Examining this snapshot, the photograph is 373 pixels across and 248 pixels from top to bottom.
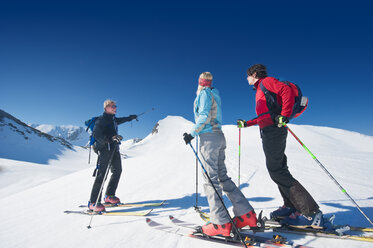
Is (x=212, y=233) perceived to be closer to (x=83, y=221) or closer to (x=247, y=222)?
(x=247, y=222)

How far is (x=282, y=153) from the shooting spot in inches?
104

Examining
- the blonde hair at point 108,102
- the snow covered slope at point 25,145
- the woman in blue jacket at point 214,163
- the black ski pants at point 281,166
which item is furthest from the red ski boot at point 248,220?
the snow covered slope at point 25,145

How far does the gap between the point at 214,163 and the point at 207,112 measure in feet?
→ 2.52

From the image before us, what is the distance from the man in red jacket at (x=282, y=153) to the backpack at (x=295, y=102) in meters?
0.01

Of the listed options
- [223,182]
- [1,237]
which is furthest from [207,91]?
[1,237]

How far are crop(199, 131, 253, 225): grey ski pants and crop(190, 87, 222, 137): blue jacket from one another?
0.39ft

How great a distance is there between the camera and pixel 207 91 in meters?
2.71

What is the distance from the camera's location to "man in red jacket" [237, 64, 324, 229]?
94.7 inches

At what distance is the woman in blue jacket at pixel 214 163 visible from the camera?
2426 mm

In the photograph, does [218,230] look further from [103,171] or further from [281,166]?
[103,171]

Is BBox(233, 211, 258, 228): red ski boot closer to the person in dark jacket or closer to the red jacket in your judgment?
the red jacket

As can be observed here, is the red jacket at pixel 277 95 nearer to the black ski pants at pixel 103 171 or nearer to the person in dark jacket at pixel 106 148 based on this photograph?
the person in dark jacket at pixel 106 148

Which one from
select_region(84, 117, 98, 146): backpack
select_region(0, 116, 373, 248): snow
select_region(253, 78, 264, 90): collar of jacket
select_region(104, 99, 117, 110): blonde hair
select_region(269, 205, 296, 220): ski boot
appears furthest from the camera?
select_region(104, 99, 117, 110): blonde hair

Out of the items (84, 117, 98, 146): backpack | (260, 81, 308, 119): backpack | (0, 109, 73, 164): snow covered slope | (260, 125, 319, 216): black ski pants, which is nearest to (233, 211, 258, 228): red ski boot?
(260, 125, 319, 216): black ski pants
